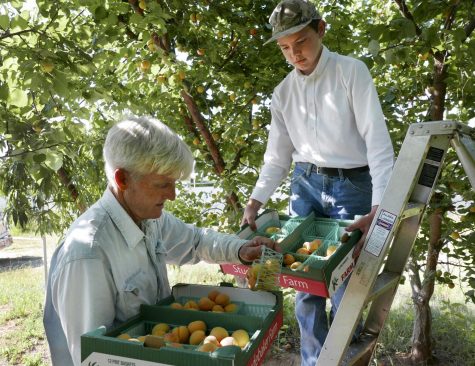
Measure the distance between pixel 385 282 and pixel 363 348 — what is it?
1.17 ft

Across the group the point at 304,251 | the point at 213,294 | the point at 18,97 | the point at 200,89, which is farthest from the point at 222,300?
the point at 200,89

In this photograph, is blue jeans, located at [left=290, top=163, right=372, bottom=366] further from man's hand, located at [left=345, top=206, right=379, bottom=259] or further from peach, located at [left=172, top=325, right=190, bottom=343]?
peach, located at [left=172, top=325, right=190, bottom=343]

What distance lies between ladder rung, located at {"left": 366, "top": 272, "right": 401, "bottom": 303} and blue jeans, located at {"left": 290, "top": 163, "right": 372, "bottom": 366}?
0.34 metres

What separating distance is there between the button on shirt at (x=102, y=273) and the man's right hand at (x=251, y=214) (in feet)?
1.06

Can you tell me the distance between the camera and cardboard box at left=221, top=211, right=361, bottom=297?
5.39 ft

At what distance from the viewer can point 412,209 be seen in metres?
1.70

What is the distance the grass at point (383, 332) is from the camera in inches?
143

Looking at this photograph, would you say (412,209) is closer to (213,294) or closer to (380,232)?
(380,232)

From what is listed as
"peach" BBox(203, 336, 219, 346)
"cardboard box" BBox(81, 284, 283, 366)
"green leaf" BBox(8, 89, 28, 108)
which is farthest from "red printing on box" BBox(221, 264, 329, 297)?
"green leaf" BBox(8, 89, 28, 108)

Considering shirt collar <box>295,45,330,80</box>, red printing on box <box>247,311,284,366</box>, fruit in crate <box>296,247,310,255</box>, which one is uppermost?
shirt collar <box>295,45,330,80</box>

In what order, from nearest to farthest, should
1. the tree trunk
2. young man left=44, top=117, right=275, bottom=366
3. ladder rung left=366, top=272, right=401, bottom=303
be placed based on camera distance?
1. young man left=44, top=117, right=275, bottom=366
2. ladder rung left=366, top=272, right=401, bottom=303
3. the tree trunk

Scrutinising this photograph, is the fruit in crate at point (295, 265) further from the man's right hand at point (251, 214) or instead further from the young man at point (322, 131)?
the man's right hand at point (251, 214)

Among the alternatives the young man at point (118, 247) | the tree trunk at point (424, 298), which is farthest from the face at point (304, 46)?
the tree trunk at point (424, 298)

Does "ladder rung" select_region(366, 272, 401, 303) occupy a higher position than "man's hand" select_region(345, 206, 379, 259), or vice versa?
"man's hand" select_region(345, 206, 379, 259)
